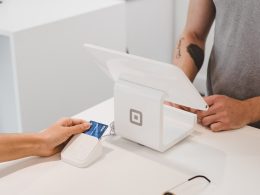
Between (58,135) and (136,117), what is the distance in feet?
0.66

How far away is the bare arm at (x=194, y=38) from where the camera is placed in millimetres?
1482

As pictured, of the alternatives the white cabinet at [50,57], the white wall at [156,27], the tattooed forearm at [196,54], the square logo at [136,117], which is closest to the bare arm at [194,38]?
the tattooed forearm at [196,54]

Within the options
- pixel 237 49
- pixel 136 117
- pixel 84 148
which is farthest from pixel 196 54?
pixel 84 148

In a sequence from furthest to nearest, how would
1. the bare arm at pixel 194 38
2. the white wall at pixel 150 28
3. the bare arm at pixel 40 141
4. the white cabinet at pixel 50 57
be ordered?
the white wall at pixel 150 28, the white cabinet at pixel 50 57, the bare arm at pixel 194 38, the bare arm at pixel 40 141

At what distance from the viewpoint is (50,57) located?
Answer: 6.93 feet

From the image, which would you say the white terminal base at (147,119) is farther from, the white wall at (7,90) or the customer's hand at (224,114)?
the white wall at (7,90)

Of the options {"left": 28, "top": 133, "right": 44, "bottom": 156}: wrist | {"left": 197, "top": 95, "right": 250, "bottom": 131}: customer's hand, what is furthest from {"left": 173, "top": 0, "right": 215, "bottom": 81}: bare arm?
{"left": 28, "top": 133, "right": 44, "bottom": 156}: wrist

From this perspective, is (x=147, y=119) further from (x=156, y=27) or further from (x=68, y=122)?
(x=156, y=27)

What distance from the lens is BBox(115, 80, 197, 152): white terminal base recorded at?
109cm

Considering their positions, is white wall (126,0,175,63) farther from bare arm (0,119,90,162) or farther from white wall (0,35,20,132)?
bare arm (0,119,90,162)

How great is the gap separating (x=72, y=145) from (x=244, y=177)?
421 mm

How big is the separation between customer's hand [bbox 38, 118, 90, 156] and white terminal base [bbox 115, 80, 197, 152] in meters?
0.10

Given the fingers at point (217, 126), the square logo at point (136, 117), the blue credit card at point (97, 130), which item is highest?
the square logo at point (136, 117)

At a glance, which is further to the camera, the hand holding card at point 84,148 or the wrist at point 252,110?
the wrist at point 252,110
